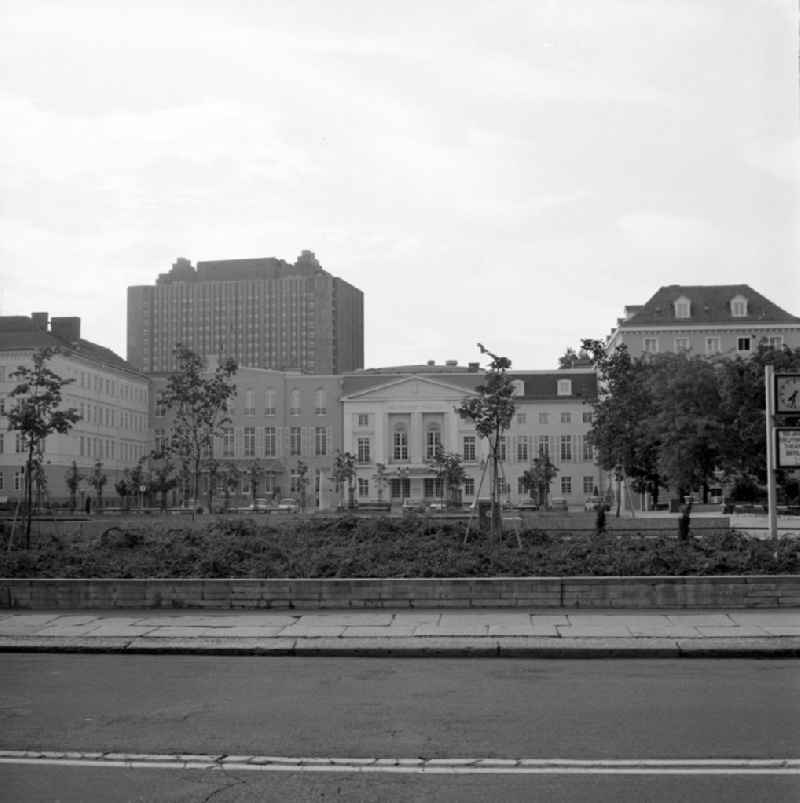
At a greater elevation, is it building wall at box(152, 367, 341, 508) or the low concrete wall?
building wall at box(152, 367, 341, 508)

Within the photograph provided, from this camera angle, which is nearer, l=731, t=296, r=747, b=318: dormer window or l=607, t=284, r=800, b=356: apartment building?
l=607, t=284, r=800, b=356: apartment building

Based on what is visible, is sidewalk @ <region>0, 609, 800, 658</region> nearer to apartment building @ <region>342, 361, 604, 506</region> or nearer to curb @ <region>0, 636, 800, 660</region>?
curb @ <region>0, 636, 800, 660</region>

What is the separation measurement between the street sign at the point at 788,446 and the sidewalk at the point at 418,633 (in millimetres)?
3142

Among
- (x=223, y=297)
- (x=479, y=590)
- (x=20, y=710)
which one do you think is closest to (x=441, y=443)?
(x=223, y=297)

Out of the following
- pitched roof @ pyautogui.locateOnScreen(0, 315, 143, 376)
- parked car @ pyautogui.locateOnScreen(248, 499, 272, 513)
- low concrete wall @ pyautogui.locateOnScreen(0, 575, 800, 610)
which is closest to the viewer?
low concrete wall @ pyautogui.locateOnScreen(0, 575, 800, 610)

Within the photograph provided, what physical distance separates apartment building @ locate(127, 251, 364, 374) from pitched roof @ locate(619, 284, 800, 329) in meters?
83.0

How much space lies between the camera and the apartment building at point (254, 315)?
17462cm

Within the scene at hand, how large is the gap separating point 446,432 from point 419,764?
104m

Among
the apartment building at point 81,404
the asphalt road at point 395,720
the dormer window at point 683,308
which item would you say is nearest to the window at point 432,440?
the dormer window at point 683,308

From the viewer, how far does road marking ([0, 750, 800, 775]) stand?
708 centimetres

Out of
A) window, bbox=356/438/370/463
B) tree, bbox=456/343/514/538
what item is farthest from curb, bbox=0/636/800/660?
window, bbox=356/438/370/463

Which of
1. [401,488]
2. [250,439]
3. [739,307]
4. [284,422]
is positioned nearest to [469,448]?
[401,488]

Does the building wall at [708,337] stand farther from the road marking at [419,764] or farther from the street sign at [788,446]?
the road marking at [419,764]

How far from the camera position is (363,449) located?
112 m
